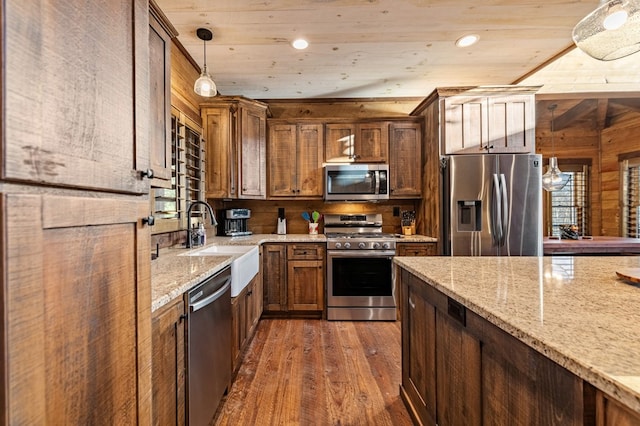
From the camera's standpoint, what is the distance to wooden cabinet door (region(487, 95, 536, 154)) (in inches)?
132

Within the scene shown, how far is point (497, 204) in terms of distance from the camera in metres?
3.18

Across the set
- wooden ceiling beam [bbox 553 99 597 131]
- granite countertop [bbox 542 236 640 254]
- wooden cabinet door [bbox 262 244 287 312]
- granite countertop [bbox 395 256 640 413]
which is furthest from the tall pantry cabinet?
wooden ceiling beam [bbox 553 99 597 131]

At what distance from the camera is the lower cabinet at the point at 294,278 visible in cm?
346

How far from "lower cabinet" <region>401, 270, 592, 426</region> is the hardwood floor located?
10.8 inches

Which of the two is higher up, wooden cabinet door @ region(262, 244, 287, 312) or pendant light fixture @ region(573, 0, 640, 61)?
pendant light fixture @ region(573, 0, 640, 61)

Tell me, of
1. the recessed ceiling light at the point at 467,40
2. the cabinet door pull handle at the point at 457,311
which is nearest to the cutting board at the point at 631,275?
the cabinet door pull handle at the point at 457,311

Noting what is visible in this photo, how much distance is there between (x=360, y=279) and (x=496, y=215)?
60.6 inches

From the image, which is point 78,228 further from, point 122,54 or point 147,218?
point 122,54

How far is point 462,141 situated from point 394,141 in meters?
0.78

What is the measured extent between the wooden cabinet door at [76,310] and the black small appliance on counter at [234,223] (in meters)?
2.82

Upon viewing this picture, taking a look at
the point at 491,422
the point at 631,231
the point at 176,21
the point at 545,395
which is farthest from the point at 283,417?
the point at 631,231

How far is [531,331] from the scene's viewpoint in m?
0.79

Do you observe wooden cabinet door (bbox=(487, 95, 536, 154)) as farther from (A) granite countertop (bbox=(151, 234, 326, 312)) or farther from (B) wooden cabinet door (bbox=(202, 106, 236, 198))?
(A) granite countertop (bbox=(151, 234, 326, 312))

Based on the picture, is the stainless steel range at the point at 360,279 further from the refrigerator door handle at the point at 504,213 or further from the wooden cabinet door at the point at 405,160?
the refrigerator door handle at the point at 504,213
